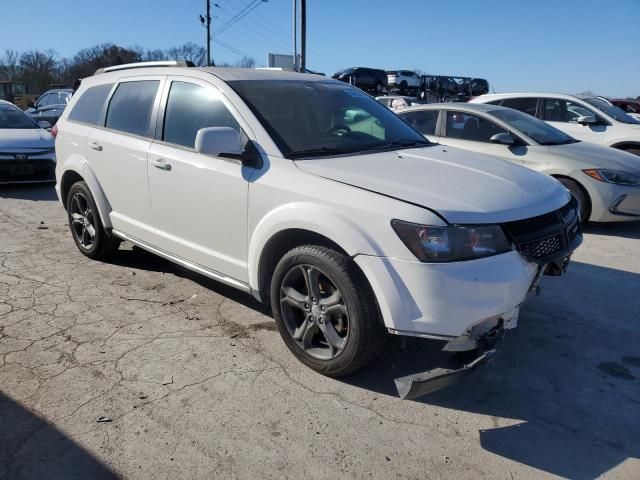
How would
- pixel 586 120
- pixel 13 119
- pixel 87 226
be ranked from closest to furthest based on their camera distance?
pixel 87 226 < pixel 586 120 < pixel 13 119

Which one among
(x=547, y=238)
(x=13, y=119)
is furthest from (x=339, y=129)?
(x=13, y=119)

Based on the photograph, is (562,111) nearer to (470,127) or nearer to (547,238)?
(470,127)

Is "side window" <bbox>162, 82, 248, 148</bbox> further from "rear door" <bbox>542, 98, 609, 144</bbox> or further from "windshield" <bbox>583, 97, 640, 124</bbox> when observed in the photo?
"windshield" <bbox>583, 97, 640, 124</bbox>

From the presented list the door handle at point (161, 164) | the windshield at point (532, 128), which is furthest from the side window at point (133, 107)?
the windshield at point (532, 128)

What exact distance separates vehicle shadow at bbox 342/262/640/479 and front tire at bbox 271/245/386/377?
0.26m

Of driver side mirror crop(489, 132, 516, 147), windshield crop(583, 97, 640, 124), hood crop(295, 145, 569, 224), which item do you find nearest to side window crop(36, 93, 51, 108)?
driver side mirror crop(489, 132, 516, 147)

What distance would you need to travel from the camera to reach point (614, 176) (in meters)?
6.59

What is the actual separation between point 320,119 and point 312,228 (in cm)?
118

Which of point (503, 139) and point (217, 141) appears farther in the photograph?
point (503, 139)

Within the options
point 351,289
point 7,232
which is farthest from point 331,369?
point 7,232

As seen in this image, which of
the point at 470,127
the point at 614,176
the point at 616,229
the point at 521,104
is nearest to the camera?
the point at 614,176

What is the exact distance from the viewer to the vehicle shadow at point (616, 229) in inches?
269

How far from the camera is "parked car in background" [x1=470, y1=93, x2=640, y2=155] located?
916 centimetres

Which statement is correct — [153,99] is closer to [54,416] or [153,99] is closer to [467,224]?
[54,416]
